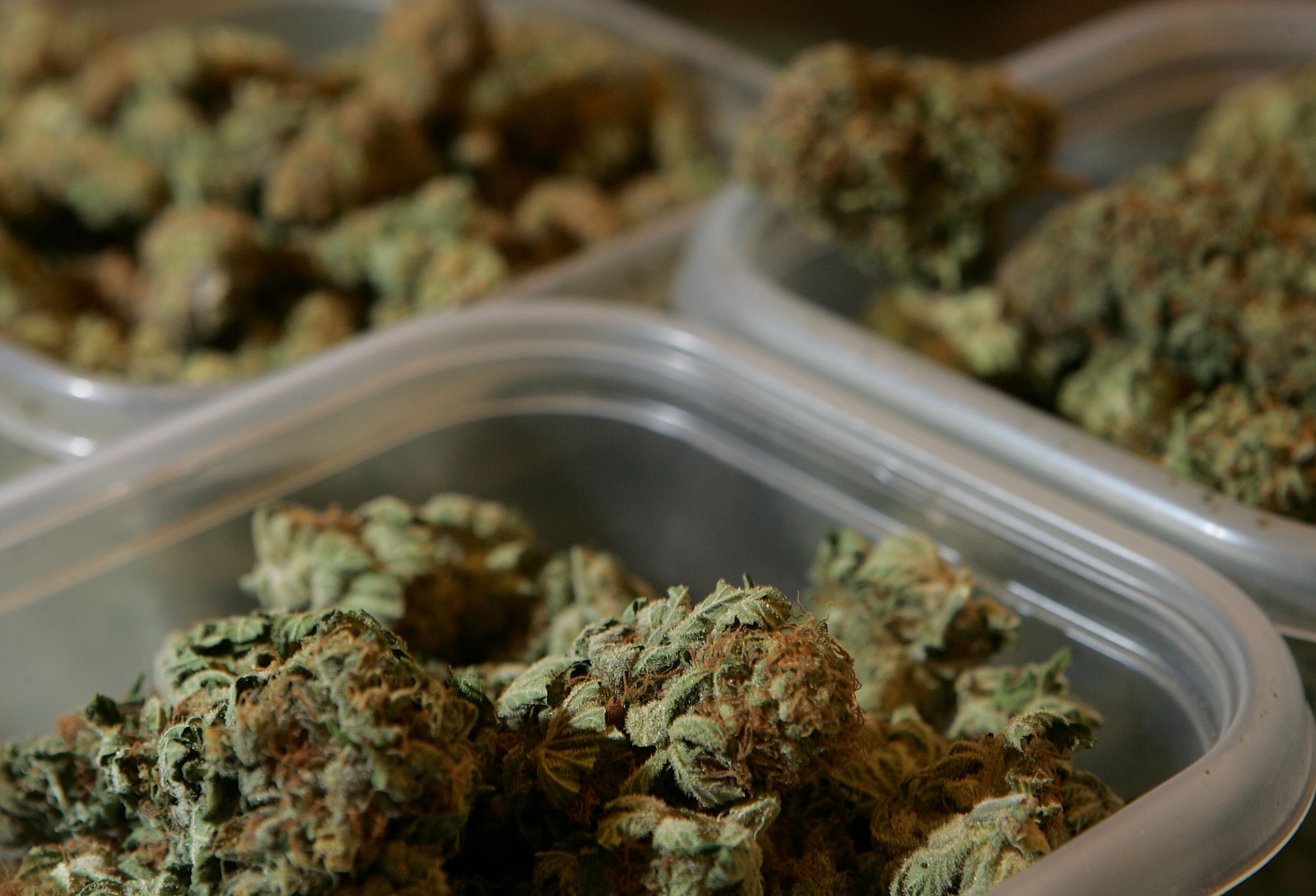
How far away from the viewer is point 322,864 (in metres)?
0.49

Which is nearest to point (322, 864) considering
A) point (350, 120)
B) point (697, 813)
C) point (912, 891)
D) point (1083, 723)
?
point (697, 813)

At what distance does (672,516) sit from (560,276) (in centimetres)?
35

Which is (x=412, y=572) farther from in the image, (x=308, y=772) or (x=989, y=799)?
(x=989, y=799)

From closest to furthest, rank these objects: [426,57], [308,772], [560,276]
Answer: [308,772] → [560,276] → [426,57]

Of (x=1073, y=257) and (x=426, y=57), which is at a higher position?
(x=426, y=57)

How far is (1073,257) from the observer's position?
40.2 inches

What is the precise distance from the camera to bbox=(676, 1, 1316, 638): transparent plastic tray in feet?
2.71

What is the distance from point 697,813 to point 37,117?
145 centimetres

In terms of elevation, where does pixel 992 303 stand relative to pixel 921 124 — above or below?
below

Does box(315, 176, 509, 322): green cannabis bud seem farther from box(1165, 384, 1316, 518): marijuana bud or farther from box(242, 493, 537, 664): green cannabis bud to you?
box(1165, 384, 1316, 518): marijuana bud

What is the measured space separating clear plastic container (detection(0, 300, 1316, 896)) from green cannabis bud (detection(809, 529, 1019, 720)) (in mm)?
89

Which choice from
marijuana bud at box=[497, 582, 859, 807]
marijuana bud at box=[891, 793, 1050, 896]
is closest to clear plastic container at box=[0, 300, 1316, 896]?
marijuana bud at box=[891, 793, 1050, 896]

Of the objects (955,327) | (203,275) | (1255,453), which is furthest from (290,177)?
(1255,453)

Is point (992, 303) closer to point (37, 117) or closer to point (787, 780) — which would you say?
point (787, 780)
